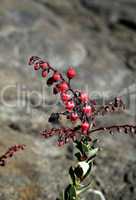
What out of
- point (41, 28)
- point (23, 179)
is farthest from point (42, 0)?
point (23, 179)

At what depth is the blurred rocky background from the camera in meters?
7.80

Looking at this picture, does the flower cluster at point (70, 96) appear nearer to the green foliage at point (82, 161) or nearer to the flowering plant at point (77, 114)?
the flowering plant at point (77, 114)

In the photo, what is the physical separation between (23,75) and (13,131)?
234 centimetres

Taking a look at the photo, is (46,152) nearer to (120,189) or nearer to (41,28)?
(120,189)

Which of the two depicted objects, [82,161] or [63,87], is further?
[82,161]

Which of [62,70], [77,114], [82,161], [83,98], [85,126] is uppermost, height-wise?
[62,70]

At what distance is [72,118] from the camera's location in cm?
475

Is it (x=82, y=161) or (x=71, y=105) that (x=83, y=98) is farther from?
(x=82, y=161)

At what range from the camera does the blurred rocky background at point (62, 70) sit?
780 cm

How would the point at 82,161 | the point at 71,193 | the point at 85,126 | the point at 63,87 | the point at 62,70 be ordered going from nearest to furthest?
the point at 63,87, the point at 85,126, the point at 82,161, the point at 71,193, the point at 62,70

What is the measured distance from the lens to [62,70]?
38.6 ft

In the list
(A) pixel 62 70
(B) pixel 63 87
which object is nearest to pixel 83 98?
(B) pixel 63 87

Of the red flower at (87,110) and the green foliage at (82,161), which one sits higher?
the red flower at (87,110)

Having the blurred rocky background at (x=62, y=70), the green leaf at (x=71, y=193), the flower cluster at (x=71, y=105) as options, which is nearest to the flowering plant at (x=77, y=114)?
the flower cluster at (x=71, y=105)
